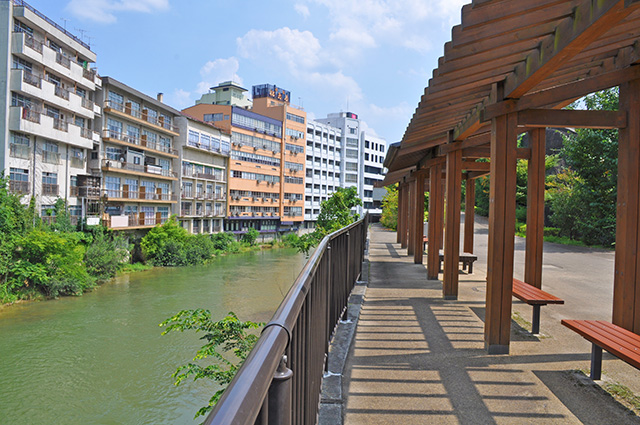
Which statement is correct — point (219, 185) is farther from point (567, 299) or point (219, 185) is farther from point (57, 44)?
point (567, 299)

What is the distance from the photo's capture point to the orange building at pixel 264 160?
174 ft

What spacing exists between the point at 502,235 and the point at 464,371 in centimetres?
152

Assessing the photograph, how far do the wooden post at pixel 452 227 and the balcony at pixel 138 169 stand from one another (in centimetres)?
3029

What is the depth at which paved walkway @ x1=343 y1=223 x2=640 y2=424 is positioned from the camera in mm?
3771

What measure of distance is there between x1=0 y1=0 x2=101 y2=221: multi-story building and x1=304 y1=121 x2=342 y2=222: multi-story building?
37120 mm

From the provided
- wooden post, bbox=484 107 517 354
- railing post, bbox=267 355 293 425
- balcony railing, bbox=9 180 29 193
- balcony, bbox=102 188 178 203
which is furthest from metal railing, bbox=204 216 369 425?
balcony, bbox=102 188 178 203

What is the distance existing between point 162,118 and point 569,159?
105 feet

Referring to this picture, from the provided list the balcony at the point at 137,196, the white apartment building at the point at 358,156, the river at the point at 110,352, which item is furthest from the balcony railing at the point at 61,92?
the white apartment building at the point at 358,156

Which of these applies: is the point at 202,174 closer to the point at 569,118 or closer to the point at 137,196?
the point at 137,196

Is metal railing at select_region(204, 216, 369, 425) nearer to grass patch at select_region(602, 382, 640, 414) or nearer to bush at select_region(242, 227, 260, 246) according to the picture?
grass patch at select_region(602, 382, 640, 414)

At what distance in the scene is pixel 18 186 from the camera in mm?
27469

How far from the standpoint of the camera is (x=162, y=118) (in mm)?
42281

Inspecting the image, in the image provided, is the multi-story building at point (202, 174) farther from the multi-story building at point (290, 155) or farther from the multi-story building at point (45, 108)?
the multi-story building at point (45, 108)

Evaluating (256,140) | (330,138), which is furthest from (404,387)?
(330,138)
